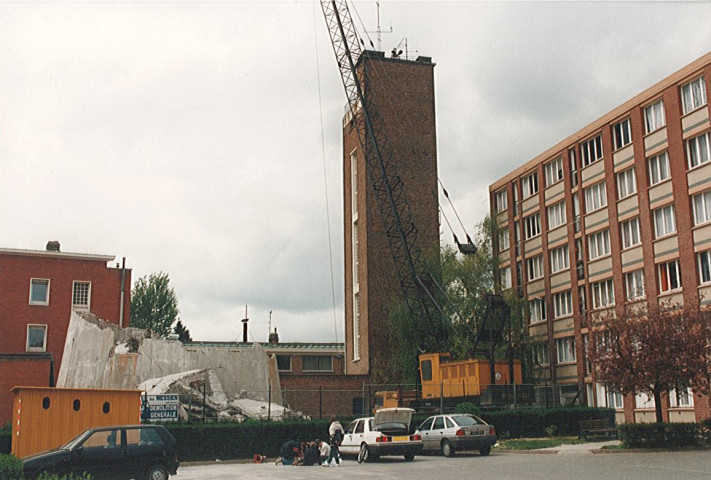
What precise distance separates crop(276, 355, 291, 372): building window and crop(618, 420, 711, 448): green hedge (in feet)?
131

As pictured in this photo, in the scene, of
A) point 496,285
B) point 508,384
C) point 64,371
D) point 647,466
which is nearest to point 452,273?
point 496,285

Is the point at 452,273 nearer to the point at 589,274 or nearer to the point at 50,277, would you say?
the point at 589,274

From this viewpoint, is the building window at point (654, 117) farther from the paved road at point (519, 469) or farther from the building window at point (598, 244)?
the paved road at point (519, 469)

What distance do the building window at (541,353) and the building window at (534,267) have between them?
483 cm

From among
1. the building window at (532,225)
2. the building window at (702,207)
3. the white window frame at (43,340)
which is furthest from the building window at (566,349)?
the white window frame at (43,340)

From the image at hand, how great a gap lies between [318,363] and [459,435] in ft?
127

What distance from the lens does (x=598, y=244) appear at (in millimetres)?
48969

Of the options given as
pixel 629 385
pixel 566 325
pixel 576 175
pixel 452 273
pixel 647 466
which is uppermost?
pixel 576 175

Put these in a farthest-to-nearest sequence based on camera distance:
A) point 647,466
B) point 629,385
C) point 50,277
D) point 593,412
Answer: point 50,277, point 593,412, point 629,385, point 647,466

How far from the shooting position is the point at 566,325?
51.9 meters

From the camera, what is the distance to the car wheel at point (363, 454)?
27.4 metres

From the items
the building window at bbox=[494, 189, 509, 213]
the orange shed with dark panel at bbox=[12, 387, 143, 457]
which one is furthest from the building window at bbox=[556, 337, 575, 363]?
the orange shed with dark panel at bbox=[12, 387, 143, 457]

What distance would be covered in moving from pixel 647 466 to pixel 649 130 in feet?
89.4

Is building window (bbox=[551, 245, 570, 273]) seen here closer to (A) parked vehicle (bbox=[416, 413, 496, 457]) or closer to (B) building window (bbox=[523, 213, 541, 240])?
(B) building window (bbox=[523, 213, 541, 240])
